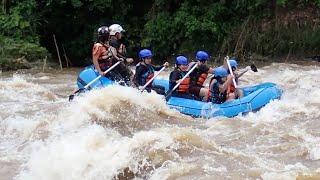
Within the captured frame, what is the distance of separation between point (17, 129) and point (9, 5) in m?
11.2

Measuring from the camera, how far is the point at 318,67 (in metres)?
14.4

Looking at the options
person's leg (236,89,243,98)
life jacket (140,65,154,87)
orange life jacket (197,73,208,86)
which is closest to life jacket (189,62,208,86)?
orange life jacket (197,73,208,86)

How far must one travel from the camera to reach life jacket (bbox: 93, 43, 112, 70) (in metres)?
10.0

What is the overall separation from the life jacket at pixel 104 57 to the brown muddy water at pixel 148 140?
1075mm

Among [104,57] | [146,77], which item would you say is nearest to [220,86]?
[146,77]

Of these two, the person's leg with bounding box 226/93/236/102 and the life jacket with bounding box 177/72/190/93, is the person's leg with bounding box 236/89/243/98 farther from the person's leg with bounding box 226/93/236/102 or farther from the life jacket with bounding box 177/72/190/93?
the life jacket with bounding box 177/72/190/93

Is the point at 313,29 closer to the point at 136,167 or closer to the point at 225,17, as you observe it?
the point at 225,17

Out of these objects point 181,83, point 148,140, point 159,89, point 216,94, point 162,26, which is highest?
point 148,140

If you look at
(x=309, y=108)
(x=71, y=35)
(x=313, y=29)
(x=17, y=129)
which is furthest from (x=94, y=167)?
(x=71, y=35)

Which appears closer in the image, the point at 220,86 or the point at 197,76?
the point at 220,86

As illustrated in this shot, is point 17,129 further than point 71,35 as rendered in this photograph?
No

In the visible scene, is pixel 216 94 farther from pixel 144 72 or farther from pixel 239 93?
pixel 144 72

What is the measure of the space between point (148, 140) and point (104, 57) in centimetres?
380

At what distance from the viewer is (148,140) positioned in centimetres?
654
